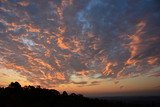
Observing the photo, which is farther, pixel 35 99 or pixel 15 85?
pixel 15 85

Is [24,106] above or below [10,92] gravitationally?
below

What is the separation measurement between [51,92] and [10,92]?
68.5ft

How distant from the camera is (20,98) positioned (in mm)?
72125

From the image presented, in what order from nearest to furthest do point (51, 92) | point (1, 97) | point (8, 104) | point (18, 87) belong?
1. point (8, 104)
2. point (1, 97)
3. point (18, 87)
4. point (51, 92)

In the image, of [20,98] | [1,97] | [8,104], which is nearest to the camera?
[8,104]

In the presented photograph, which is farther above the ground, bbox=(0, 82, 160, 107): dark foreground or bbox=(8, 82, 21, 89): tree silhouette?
bbox=(8, 82, 21, 89): tree silhouette

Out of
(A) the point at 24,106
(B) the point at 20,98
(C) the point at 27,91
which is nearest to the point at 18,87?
(C) the point at 27,91

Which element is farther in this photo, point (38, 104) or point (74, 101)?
point (74, 101)

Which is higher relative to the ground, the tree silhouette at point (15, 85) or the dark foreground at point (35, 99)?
the tree silhouette at point (15, 85)

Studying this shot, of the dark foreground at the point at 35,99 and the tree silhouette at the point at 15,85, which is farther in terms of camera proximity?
the tree silhouette at the point at 15,85

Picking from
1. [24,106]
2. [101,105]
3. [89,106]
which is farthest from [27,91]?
[101,105]

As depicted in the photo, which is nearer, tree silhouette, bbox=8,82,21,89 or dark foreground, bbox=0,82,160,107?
dark foreground, bbox=0,82,160,107

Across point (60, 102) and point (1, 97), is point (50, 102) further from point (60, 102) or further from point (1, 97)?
Result: point (1, 97)

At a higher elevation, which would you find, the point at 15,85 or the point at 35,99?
the point at 15,85
